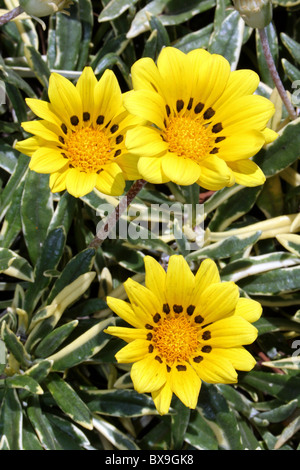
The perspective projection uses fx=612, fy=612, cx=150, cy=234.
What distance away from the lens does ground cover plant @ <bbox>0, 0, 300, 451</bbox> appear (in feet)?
5.41

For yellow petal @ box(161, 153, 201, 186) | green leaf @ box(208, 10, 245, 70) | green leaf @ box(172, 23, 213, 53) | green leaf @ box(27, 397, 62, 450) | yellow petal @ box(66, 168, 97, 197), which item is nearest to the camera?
yellow petal @ box(161, 153, 201, 186)

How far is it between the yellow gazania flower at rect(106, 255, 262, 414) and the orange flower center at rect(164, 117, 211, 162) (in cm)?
29

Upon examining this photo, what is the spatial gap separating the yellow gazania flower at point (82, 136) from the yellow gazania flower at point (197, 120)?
0.11m

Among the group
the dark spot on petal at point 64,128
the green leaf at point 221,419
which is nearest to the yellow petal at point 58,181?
the dark spot on petal at point 64,128

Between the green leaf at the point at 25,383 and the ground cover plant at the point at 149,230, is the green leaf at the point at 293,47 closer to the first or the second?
the ground cover plant at the point at 149,230

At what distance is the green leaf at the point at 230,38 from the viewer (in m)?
2.33

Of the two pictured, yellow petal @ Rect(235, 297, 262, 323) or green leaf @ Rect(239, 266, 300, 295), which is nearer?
yellow petal @ Rect(235, 297, 262, 323)

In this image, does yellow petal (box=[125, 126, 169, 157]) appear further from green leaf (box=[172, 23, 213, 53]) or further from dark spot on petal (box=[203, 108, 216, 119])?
green leaf (box=[172, 23, 213, 53])

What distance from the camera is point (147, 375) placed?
1616mm

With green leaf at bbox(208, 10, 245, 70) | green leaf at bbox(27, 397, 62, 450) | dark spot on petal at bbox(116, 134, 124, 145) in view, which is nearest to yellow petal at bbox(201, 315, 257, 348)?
dark spot on petal at bbox(116, 134, 124, 145)

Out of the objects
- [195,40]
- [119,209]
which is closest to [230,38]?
[195,40]

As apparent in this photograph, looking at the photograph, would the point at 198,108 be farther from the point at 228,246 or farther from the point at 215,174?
the point at 228,246

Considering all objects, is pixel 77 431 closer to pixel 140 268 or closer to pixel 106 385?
pixel 106 385

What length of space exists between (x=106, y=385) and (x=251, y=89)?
50.4 inches
